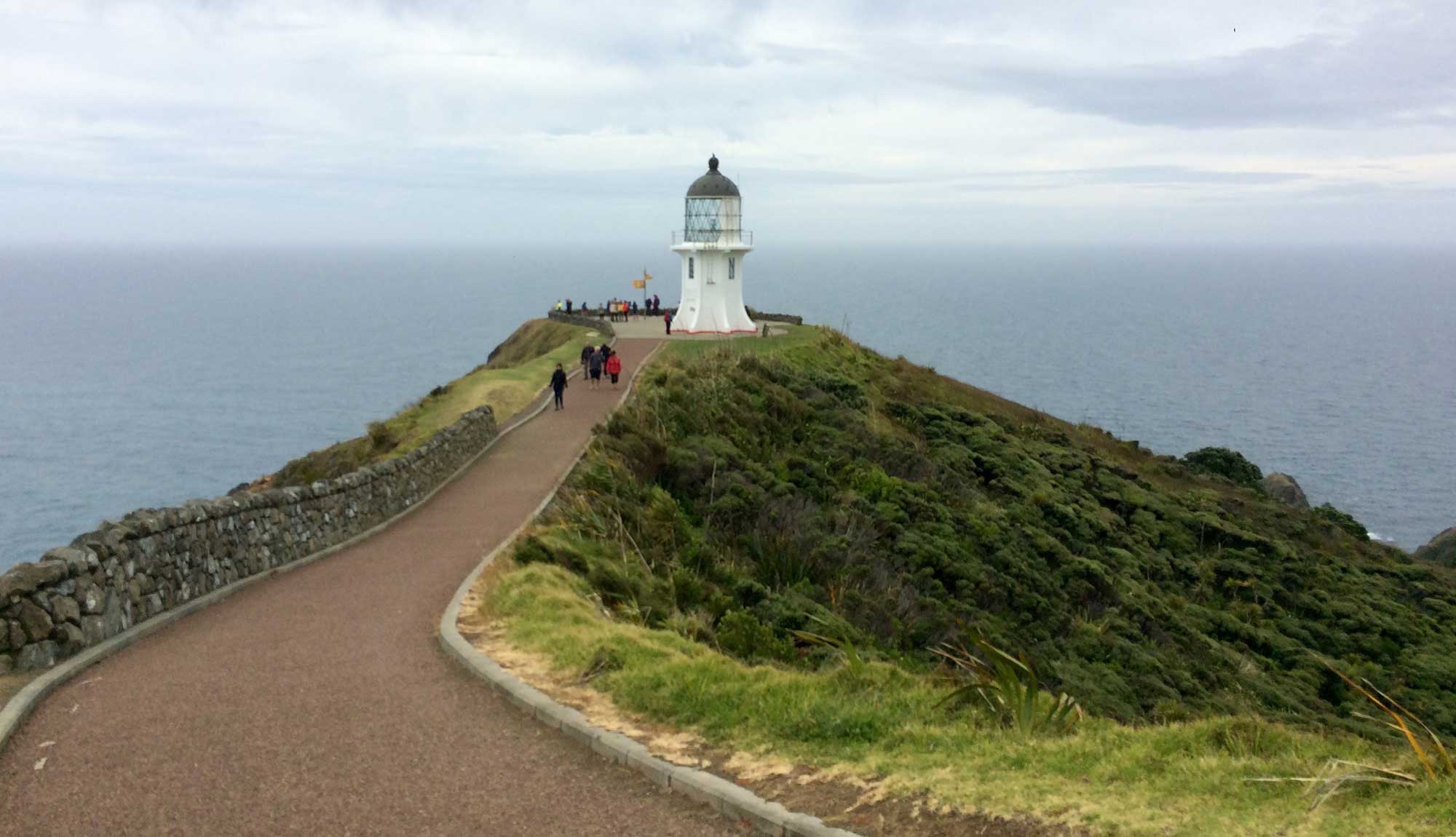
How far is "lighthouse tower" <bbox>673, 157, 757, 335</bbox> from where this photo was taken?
4519 centimetres

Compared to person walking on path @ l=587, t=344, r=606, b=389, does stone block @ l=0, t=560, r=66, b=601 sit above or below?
below

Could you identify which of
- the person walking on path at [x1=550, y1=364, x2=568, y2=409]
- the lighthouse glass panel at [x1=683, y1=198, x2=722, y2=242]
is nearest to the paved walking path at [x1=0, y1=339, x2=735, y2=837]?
the person walking on path at [x1=550, y1=364, x2=568, y2=409]

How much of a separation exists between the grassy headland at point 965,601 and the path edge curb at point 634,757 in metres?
0.54

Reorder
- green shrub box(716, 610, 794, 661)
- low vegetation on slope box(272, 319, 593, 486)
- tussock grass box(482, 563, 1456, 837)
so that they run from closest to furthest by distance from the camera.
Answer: tussock grass box(482, 563, 1456, 837), green shrub box(716, 610, 794, 661), low vegetation on slope box(272, 319, 593, 486)

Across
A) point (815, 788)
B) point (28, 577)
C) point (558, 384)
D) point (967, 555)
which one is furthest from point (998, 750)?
point (558, 384)

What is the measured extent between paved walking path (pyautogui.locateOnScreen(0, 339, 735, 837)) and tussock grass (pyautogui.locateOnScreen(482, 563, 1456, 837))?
97cm

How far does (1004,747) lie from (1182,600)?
1609 centimetres

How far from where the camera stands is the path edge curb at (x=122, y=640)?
984 cm

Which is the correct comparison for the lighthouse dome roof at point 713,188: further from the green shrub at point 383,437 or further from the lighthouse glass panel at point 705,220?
the green shrub at point 383,437

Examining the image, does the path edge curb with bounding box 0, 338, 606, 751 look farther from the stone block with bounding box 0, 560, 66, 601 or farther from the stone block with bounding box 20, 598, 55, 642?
the stone block with bounding box 0, 560, 66, 601

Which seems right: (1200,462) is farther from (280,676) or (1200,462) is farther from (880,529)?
(280,676)

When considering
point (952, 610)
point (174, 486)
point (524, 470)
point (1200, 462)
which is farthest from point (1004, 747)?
point (174, 486)

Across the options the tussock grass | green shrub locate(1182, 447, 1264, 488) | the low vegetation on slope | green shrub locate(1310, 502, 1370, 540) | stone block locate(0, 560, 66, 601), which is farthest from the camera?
green shrub locate(1182, 447, 1264, 488)

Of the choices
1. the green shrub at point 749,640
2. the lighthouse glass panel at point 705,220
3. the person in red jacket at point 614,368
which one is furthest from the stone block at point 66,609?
the lighthouse glass panel at point 705,220
